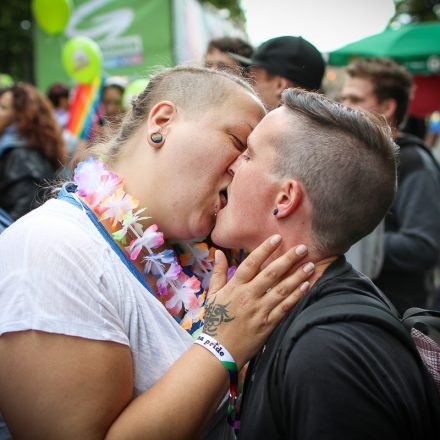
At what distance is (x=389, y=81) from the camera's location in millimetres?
3619

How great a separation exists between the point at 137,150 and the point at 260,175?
546 millimetres

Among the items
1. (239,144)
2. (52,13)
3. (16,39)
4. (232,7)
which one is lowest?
(16,39)

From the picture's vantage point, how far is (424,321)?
1.46m

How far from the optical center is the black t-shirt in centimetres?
121

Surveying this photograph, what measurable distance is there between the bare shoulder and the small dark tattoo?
0.31 metres

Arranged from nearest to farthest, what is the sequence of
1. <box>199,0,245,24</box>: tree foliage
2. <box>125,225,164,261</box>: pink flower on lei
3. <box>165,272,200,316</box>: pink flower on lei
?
1. <box>125,225,164,261</box>: pink flower on lei
2. <box>165,272,200,316</box>: pink flower on lei
3. <box>199,0,245,24</box>: tree foliage

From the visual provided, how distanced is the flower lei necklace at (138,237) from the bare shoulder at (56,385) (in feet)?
1.42

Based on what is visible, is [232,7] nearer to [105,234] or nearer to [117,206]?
[117,206]

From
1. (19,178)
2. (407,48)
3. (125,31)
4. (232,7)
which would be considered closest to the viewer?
(19,178)

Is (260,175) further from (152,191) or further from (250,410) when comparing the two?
(250,410)

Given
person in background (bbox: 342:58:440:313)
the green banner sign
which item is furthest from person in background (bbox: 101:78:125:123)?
person in background (bbox: 342:58:440:313)

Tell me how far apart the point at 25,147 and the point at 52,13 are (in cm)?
495

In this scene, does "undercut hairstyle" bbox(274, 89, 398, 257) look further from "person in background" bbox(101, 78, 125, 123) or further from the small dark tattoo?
"person in background" bbox(101, 78, 125, 123)

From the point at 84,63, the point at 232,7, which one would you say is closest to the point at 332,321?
the point at 84,63
